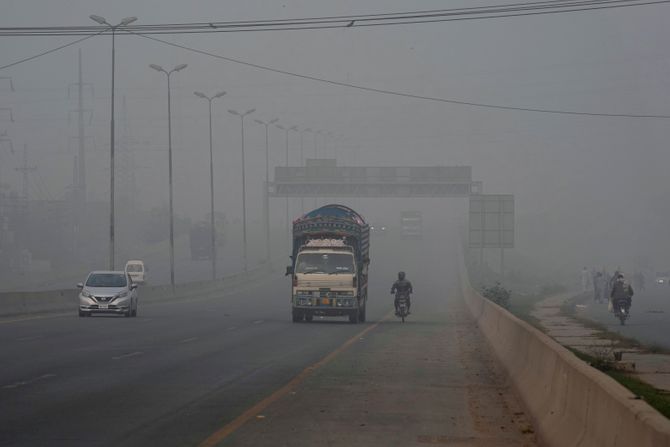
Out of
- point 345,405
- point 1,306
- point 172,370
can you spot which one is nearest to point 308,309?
point 1,306

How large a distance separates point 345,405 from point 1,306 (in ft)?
90.5

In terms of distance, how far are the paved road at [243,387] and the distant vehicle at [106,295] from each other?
6.69 m

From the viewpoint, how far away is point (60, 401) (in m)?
15.1

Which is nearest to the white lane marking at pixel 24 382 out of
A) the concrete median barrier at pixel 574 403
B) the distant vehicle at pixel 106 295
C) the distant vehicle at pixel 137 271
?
the concrete median barrier at pixel 574 403

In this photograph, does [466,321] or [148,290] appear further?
[148,290]

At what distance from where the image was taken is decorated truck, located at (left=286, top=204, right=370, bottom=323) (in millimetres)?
37938

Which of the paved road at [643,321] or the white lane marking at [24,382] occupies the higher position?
the white lane marking at [24,382]

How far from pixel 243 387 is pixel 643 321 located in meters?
27.1

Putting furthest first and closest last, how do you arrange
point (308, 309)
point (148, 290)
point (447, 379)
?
point (148, 290), point (308, 309), point (447, 379)

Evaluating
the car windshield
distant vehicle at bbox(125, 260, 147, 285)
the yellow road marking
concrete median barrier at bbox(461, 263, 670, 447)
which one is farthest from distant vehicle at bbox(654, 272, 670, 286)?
concrete median barrier at bbox(461, 263, 670, 447)

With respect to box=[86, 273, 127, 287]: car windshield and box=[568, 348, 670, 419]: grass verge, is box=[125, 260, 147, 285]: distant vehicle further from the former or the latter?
box=[568, 348, 670, 419]: grass verge

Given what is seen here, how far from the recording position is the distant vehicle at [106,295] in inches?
1613

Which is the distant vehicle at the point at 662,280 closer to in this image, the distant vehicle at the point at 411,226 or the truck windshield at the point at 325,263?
the distant vehicle at the point at 411,226

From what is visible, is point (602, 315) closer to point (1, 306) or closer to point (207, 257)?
point (1, 306)
